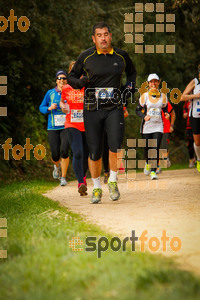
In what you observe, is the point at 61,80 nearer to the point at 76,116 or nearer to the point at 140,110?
the point at 140,110

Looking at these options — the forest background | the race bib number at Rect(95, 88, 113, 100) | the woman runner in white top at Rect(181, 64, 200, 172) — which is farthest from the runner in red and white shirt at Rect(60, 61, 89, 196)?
the forest background

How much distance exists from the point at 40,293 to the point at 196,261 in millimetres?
1354

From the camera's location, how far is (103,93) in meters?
7.70

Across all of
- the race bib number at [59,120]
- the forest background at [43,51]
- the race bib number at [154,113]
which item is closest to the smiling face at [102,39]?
the race bib number at [59,120]

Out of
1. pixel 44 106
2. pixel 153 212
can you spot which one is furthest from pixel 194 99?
pixel 153 212

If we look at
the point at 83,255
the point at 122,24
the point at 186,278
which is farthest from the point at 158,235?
the point at 122,24

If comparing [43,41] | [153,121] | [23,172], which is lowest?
[23,172]

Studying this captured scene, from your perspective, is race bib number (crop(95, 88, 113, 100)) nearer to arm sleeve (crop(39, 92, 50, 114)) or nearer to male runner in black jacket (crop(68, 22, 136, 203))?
male runner in black jacket (crop(68, 22, 136, 203))

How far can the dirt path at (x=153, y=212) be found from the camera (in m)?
5.06

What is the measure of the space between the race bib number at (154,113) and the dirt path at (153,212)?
6.32ft

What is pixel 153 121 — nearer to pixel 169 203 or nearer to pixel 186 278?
pixel 169 203

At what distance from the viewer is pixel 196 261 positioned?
4199 mm

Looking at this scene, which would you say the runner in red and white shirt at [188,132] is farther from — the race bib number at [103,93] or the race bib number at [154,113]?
the race bib number at [103,93]

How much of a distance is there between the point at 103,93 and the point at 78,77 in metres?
0.48
